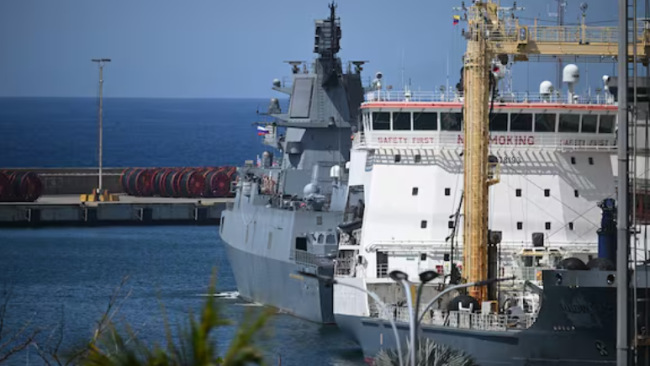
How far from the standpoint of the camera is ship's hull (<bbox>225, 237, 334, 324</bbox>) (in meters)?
52.2

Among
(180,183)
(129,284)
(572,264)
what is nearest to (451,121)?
(572,264)

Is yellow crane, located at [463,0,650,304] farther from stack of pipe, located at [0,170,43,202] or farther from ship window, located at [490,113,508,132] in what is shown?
stack of pipe, located at [0,170,43,202]

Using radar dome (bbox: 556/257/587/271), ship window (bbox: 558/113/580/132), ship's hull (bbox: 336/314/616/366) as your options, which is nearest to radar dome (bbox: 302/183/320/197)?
ship window (bbox: 558/113/580/132)

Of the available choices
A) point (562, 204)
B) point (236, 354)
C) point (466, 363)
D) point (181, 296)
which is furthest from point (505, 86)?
point (236, 354)

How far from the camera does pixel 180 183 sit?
114 metres

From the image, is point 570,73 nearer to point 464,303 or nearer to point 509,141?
point 509,141

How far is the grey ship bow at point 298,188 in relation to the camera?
55719 mm

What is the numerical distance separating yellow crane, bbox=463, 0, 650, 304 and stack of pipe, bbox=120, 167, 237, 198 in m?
72.0

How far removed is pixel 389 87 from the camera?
156 feet

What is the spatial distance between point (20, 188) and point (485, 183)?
71822 millimetres

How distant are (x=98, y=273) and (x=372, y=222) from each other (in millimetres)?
28330

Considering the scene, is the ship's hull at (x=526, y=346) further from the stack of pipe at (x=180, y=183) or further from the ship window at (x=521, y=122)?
the stack of pipe at (x=180, y=183)

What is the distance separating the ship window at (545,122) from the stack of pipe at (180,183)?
233 feet

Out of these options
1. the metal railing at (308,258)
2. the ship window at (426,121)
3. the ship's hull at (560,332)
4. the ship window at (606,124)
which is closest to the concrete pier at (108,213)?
the metal railing at (308,258)
